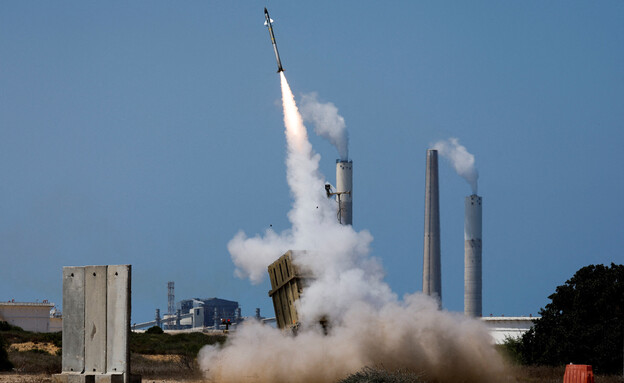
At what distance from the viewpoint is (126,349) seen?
1989cm

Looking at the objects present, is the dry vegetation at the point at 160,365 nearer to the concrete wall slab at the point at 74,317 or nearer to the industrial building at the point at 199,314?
the concrete wall slab at the point at 74,317

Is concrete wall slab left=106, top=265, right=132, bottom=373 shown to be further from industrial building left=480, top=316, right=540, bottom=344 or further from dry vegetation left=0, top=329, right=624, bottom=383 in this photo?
industrial building left=480, top=316, right=540, bottom=344

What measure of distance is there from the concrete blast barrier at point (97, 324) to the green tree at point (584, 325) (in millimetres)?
29787

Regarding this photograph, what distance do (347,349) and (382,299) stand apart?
3.03 m

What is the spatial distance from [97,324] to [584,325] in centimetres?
3272

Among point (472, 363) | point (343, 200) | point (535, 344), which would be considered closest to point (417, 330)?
point (472, 363)

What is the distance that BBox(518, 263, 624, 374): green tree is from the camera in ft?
145

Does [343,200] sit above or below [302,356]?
above

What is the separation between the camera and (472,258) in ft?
359

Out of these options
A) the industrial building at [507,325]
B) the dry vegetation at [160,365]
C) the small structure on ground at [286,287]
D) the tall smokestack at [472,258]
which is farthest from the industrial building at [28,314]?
the small structure on ground at [286,287]

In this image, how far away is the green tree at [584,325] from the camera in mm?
44281

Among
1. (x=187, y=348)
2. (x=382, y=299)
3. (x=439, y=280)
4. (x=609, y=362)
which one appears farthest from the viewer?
(x=439, y=280)

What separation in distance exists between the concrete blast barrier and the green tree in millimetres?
29787

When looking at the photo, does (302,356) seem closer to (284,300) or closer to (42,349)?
(284,300)
